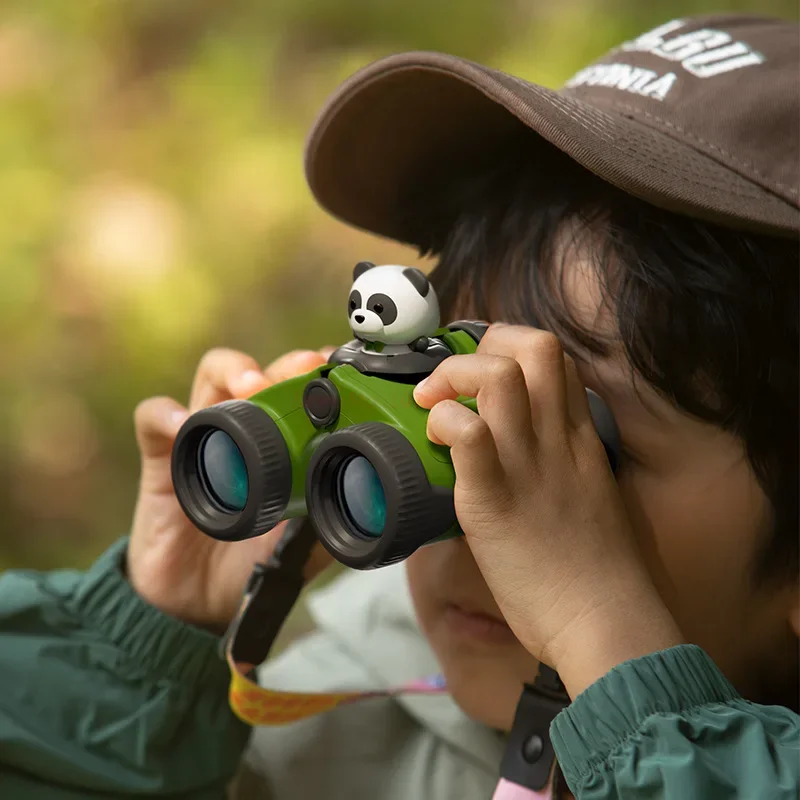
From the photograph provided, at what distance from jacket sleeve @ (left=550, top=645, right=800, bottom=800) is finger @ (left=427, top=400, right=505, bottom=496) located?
0.13m

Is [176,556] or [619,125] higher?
[619,125]

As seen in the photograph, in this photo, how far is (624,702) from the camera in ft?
1.71

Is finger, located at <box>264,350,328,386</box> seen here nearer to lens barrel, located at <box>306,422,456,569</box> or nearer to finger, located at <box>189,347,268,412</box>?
finger, located at <box>189,347,268,412</box>

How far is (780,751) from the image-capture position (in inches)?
20.4

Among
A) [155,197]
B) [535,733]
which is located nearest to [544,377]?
[535,733]

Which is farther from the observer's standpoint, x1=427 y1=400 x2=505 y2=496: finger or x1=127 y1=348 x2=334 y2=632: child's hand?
x1=127 y1=348 x2=334 y2=632: child's hand

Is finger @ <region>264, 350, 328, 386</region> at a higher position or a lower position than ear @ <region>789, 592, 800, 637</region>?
higher

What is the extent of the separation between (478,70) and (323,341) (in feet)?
3.32

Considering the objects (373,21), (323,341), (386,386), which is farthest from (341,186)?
(373,21)

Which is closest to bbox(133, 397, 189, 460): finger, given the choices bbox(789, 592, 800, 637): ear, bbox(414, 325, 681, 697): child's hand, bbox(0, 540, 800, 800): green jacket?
bbox(0, 540, 800, 800): green jacket

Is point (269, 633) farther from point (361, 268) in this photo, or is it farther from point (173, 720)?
point (361, 268)

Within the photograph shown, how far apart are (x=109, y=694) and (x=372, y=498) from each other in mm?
425

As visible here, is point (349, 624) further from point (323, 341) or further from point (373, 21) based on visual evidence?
point (373, 21)

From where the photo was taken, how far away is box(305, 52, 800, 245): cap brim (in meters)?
0.62
